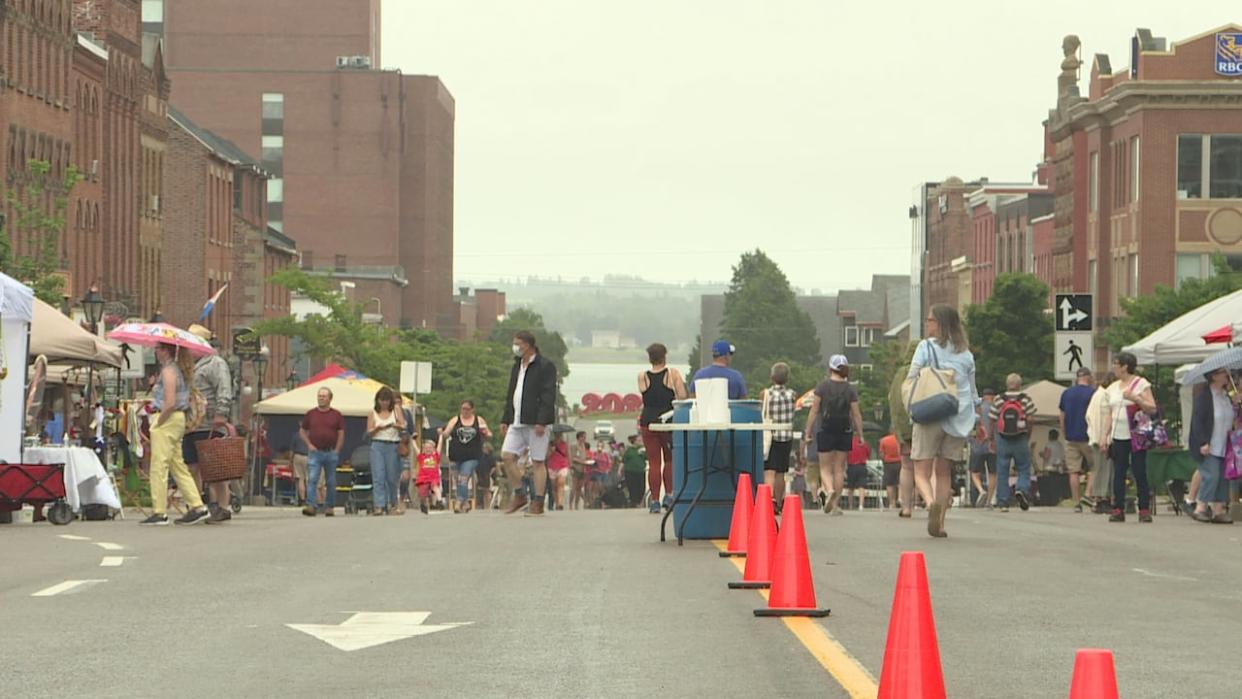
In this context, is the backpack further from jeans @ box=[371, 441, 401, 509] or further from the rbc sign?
the rbc sign

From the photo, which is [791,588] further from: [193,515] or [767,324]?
[767,324]

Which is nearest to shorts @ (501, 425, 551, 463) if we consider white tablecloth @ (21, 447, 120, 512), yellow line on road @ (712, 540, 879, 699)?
white tablecloth @ (21, 447, 120, 512)

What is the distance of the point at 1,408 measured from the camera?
83.3 feet

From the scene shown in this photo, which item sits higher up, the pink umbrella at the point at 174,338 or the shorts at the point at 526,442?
the pink umbrella at the point at 174,338

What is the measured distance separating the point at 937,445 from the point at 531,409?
6.03m

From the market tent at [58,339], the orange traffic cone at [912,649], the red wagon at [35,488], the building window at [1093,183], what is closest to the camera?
the orange traffic cone at [912,649]

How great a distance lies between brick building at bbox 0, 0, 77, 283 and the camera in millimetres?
59906

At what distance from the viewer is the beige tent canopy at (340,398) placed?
155ft

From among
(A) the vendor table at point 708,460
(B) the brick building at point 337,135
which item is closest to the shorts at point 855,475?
(A) the vendor table at point 708,460

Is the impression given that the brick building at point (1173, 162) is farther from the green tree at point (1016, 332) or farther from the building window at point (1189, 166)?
the green tree at point (1016, 332)

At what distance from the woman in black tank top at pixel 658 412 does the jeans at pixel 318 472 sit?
25.2 ft

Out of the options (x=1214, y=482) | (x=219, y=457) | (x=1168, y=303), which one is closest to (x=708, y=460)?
(x=219, y=457)

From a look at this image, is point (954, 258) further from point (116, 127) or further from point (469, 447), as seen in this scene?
point (469, 447)

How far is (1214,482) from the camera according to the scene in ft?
84.9
